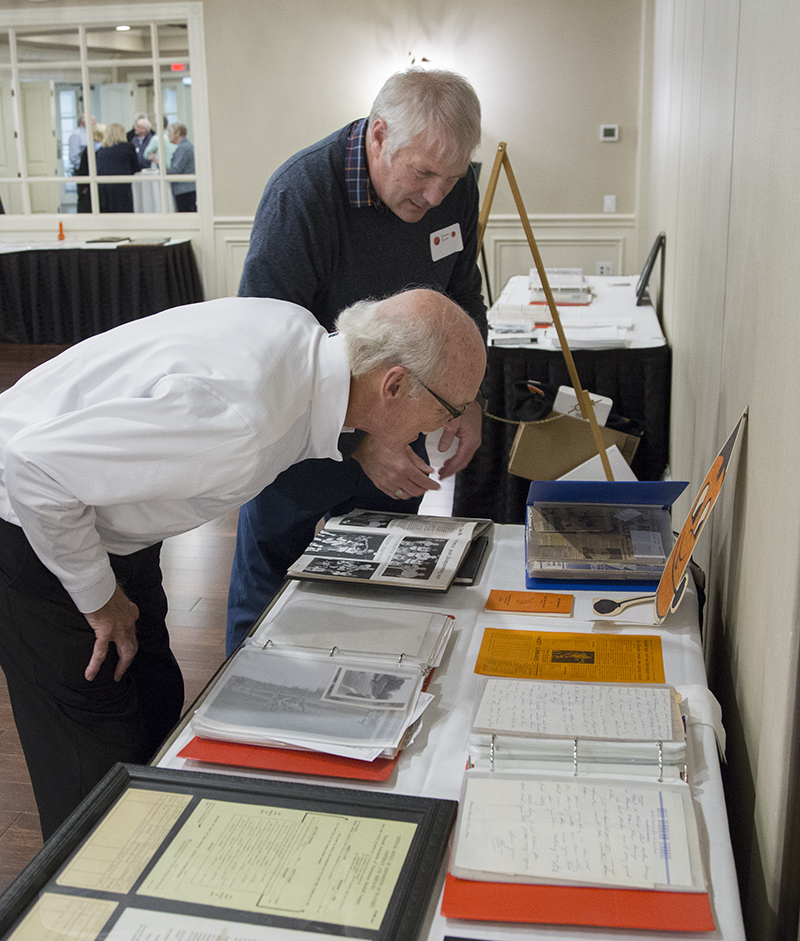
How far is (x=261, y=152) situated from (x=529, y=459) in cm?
515

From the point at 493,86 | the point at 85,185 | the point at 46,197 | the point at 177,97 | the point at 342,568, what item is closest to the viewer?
the point at 342,568

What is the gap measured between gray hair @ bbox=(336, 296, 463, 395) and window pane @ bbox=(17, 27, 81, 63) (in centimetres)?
713

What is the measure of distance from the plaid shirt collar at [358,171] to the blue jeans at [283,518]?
1.70 ft

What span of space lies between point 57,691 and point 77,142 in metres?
7.17

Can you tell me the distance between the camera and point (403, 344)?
130cm

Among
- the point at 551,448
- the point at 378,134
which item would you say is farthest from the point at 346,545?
the point at 551,448

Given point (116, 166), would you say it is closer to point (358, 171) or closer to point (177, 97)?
point (177, 97)

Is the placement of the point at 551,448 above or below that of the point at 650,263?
below

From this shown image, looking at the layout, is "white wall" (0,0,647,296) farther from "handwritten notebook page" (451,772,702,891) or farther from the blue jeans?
"handwritten notebook page" (451,772,702,891)

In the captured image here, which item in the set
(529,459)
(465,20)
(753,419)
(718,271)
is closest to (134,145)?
(465,20)

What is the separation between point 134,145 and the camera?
23.9 feet

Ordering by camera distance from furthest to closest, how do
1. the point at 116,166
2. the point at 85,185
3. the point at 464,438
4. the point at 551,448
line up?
the point at 85,185 < the point at 116,166 < the point at 551,448 < the point at 464,438

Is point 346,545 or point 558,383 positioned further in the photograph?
point 558,383

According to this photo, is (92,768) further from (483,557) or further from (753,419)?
(753,419)
